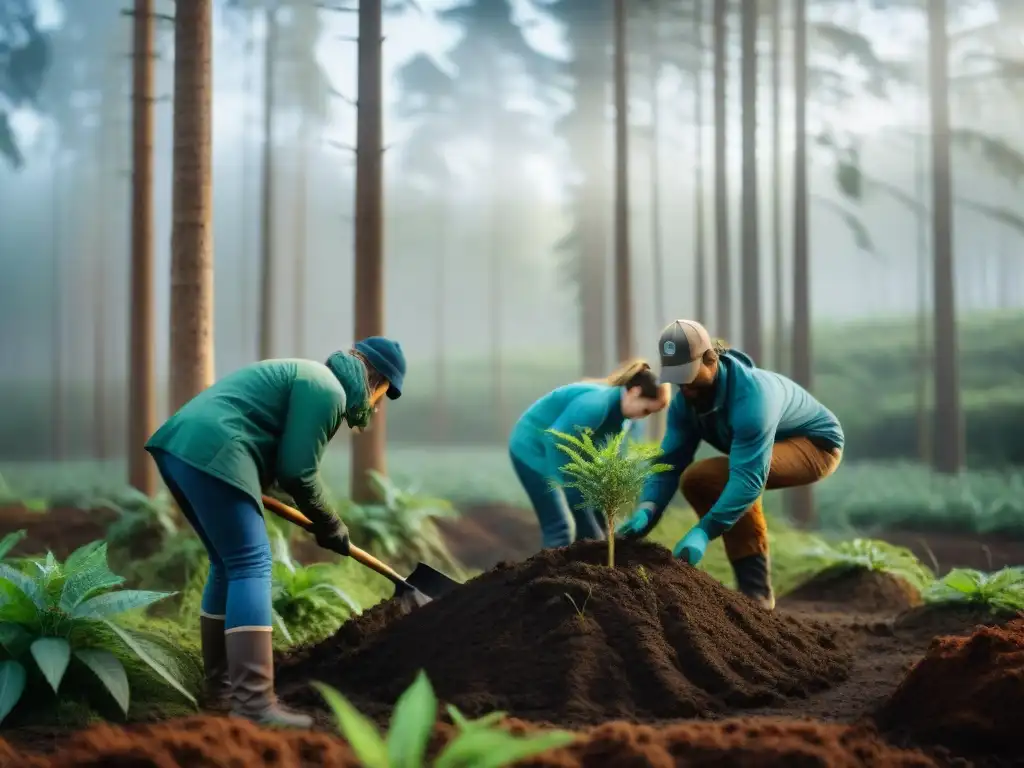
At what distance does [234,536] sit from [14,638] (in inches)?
33.6

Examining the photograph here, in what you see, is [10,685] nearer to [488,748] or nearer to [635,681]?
[488,748]

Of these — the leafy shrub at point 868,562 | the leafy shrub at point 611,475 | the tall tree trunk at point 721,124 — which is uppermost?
the tall tree trunk at point 721,124

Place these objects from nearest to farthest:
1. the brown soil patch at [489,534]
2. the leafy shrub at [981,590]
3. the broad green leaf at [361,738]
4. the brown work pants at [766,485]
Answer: the broad green leaf at [361,738]
the brown work pants at [766,485]
the leafy shrub at [981,590]
the brown soil patch at [489,534]

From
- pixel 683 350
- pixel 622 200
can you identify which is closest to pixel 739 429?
pixel 683 350

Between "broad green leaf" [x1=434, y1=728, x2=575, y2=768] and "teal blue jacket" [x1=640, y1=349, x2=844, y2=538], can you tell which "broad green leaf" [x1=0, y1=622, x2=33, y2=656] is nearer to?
"broad green leaf" [x1=434, y1=728, x2=575, y2=768]

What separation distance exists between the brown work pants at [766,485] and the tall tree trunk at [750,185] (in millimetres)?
5126

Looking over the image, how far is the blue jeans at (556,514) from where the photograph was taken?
5.64 meters

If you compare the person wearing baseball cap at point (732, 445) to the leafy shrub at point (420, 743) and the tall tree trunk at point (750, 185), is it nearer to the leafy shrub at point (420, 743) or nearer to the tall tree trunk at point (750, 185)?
the leafy shrub at point (420, 743)

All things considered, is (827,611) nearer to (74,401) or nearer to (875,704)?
(875,704)

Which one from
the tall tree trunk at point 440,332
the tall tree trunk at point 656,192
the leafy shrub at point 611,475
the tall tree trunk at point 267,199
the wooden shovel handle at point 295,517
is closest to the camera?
the wooden shovel handle at point 295,517

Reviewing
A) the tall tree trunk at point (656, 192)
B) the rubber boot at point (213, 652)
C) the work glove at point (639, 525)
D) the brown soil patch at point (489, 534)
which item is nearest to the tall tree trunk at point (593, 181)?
the tall tree trunk at point (656, 192)

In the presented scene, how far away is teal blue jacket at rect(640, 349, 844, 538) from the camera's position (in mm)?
4531

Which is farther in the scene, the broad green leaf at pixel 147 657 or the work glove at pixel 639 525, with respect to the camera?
the work glove at pixel 639 525

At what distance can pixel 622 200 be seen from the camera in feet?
33.2
